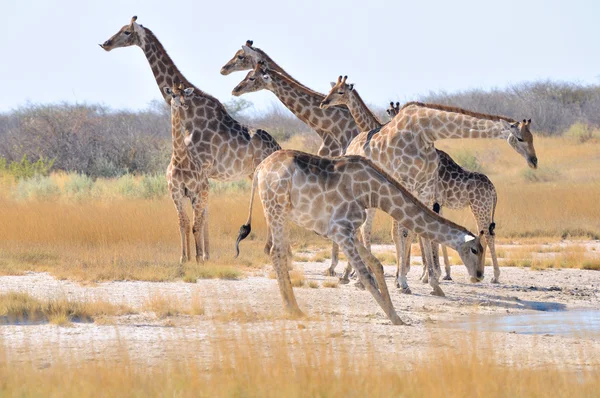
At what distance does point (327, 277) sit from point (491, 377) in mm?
7288

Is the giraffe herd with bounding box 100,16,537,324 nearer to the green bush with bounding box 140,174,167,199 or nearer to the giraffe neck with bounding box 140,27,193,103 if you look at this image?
the giraffe neck with bounding box 140,27,193,103

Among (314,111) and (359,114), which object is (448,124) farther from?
(314,111)

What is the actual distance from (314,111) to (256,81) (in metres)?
0.94

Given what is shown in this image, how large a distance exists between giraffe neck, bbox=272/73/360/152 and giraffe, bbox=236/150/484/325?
13.4 ft

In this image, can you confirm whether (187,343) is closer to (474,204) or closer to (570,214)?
(474,204)

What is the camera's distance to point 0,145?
37.5 m

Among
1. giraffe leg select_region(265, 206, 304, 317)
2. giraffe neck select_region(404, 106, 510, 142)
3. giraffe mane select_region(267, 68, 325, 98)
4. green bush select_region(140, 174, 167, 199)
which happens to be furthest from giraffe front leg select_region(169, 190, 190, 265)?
green bush select_region(140, 174, 167, 199)

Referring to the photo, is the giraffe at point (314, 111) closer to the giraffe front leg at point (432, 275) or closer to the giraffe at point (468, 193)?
the giraffe at point (468, 193)

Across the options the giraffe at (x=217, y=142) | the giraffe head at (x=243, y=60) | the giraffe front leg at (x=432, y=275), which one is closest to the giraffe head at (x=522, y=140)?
the giraffe front leg at (x=432, y=275)

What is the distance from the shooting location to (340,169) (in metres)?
11.0

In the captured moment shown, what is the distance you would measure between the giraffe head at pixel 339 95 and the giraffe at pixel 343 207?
318 cm

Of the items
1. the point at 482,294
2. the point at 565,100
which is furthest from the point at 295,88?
the point at 565,100

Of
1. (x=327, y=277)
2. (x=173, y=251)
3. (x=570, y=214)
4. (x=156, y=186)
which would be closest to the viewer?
(x=327, y=277)

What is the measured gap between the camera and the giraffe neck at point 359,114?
14.5m
